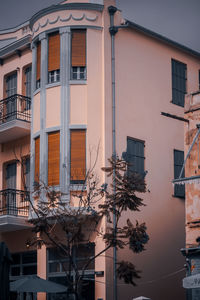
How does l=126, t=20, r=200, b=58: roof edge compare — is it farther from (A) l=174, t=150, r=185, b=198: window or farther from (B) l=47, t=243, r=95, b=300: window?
(B) l=47, t=243, r=95, b=300: window

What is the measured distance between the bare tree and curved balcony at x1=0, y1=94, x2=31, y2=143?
3.16 meters

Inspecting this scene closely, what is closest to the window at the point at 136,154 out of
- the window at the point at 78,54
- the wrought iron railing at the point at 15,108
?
the window at the point at 78,54

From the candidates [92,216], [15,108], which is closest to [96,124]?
[92,216]

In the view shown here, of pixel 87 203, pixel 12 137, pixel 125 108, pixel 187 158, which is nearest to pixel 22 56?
pixel 12 137

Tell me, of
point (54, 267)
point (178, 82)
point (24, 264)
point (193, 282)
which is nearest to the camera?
point (193, 282)

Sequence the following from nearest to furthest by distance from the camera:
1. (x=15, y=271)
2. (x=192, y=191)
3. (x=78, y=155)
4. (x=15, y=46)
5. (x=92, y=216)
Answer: (x=192, y=191)
(x=92, y=216)
(x=78, y=155)
(x=15, y=271)
(x=15, y=46)

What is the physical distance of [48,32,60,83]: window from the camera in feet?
81.3

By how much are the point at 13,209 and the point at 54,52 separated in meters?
6.18

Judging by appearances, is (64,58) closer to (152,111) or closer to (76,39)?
(76,39)

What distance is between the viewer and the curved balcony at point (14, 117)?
25923mm

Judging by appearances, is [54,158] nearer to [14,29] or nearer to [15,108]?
[15,108]

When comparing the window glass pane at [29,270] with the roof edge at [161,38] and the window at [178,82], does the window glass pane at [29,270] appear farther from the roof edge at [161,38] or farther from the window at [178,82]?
the roof edge at [161,38]

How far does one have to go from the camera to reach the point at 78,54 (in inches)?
967

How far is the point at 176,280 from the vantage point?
2539 cm
